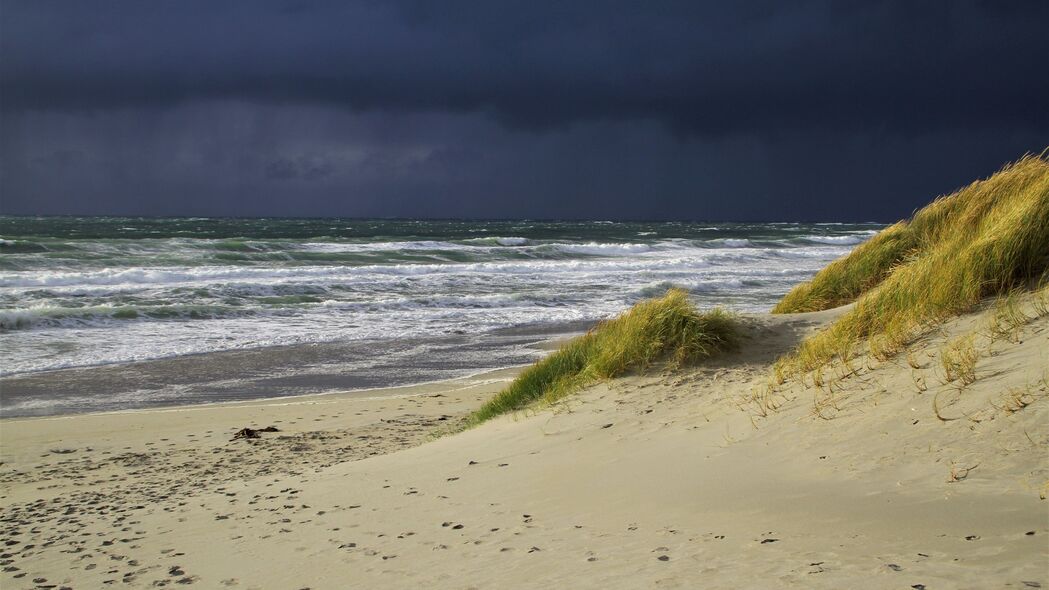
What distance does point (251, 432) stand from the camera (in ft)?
29.6

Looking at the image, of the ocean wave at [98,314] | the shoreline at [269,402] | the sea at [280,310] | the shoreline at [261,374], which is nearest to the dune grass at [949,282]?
the shoreline at [269,402]

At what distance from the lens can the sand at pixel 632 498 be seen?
11.8 feet

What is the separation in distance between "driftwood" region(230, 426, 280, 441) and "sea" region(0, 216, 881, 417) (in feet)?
8.63

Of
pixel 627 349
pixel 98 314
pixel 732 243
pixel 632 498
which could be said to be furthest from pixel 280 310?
pixel 732 243

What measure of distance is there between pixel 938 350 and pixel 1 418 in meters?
10.7

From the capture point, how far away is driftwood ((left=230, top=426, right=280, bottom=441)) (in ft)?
29.3

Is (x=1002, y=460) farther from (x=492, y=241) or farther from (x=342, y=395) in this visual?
(x=492, y=241)

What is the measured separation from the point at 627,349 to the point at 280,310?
14.9 metres

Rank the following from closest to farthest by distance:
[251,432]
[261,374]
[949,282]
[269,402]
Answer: [949,282]
[251,432]
[269,402]
[261,374]

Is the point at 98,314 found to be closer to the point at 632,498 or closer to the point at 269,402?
the point at 269,402

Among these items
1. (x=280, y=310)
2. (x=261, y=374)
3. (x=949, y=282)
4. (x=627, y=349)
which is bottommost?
(x=261, y=374)

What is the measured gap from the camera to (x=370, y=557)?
4551mm

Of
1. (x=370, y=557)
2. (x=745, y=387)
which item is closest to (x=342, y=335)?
(x=745, y=387)

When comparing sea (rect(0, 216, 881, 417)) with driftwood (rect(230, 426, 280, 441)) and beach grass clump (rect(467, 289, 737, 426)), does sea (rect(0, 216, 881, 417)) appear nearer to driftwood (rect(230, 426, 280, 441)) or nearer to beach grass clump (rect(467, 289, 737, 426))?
driftwood (rect(230, 426, 280, 441))
